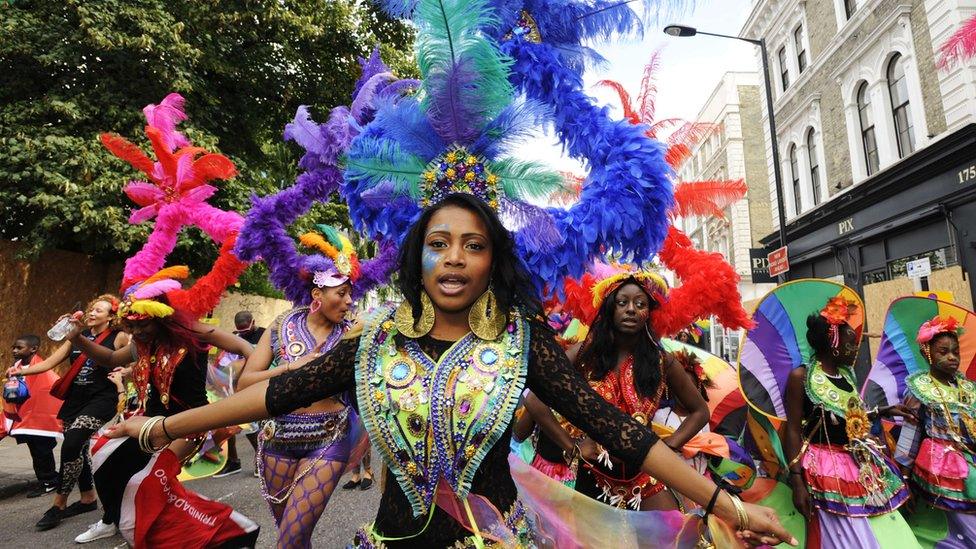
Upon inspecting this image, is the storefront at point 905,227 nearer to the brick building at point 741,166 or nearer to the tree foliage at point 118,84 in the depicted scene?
the brick building at point 741,166

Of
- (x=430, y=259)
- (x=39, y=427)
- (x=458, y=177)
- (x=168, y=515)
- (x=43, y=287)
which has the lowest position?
(x=168, y=515)

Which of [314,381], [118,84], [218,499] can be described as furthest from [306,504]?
[118,84]

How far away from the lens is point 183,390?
163 inches

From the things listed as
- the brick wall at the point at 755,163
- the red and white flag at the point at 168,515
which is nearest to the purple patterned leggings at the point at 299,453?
the red and white flag at the point at 168,515

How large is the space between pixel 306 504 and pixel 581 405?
78.3 inches

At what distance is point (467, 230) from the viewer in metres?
1.91

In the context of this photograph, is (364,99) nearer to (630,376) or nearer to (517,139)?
(517,139)

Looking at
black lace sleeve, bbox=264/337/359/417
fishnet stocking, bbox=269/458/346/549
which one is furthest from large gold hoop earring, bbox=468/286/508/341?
fishnet stocking, bbox=269/458/346/549

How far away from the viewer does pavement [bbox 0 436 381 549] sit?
459 centimetres

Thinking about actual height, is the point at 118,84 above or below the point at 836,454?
above

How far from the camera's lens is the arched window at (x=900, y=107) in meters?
12.4

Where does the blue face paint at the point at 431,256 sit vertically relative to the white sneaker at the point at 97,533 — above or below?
above

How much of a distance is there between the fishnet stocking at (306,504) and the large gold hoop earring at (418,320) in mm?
1668

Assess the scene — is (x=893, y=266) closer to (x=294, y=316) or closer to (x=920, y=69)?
(x=920, y=69)
